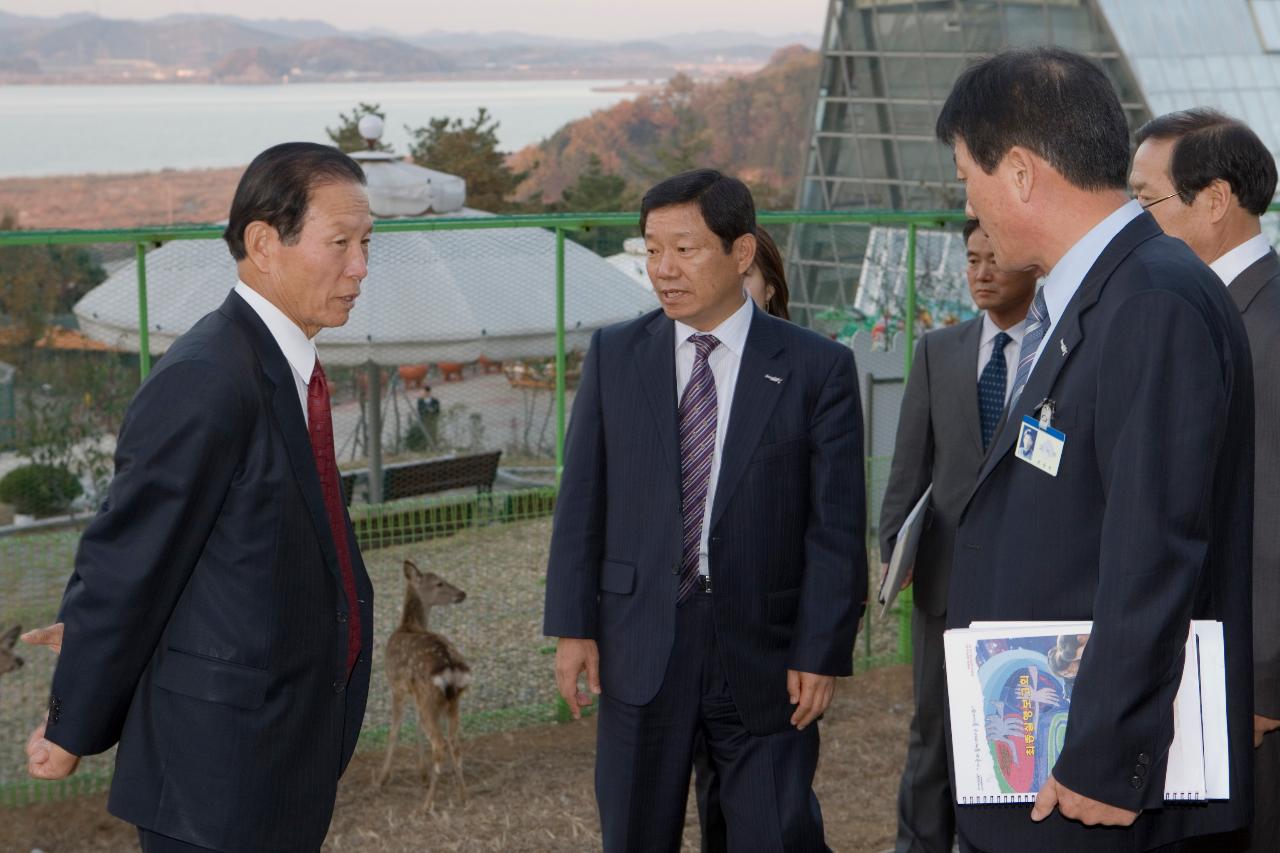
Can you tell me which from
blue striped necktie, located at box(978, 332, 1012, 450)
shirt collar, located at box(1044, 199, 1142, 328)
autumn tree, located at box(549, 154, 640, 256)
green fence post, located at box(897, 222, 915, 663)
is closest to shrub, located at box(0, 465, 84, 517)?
blue striped necktie, located at box(978, 332, 1012, 450)

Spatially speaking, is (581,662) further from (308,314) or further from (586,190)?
(586,190)

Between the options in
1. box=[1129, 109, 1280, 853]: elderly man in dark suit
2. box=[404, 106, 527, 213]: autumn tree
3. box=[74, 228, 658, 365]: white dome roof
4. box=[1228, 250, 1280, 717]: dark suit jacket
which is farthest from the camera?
box=[404, 106, 527, 213]: autumn tree

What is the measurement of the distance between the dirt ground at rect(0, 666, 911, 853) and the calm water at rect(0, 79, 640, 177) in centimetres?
3222

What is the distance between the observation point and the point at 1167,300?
224 centimetres

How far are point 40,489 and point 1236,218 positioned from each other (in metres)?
4.41

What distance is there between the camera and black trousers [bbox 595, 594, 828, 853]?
144 inches

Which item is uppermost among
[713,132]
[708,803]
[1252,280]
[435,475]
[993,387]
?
[1252,280]

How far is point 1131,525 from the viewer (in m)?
2.19

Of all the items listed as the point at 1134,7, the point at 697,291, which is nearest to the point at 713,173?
the point at 697,291

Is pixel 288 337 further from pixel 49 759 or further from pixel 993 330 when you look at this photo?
pixel 993 330

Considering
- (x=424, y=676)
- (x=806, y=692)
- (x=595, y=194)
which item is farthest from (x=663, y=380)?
(x=595, y=194)

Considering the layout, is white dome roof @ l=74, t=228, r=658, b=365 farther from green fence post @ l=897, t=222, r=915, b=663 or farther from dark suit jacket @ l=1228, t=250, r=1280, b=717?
dark suit jacket @ l=1228, t=250, r=1280, b=717

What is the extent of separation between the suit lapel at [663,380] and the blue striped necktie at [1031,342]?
1284mm

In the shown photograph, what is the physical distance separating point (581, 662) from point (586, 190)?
112 feet
